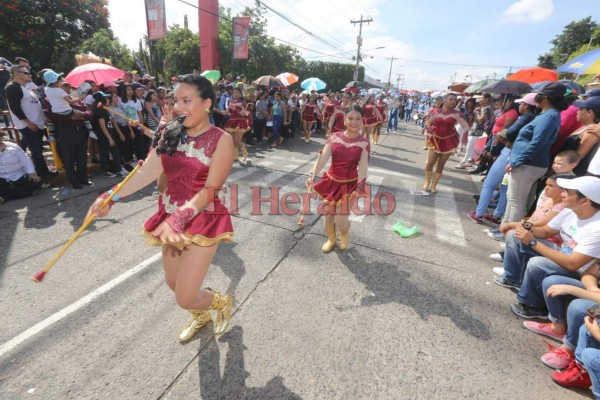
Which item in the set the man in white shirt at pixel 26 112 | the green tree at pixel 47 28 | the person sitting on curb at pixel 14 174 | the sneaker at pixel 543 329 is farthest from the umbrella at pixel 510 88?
the green tree at pixel 47 28

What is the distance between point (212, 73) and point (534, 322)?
1160 cm

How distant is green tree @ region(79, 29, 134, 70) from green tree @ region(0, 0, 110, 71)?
533mm

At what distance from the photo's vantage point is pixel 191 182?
7.09 ft

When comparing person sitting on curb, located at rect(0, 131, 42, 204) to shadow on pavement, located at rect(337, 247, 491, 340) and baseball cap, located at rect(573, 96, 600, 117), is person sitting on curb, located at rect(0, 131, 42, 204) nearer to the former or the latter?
shadow on pavement, located at rect(337, 247, 491, 340)

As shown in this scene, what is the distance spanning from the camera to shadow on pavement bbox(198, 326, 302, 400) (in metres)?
2.12

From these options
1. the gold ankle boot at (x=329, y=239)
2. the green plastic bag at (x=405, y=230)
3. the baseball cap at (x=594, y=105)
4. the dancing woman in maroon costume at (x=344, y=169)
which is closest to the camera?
the dancing woman in maroon costume at (x=344, y=169)

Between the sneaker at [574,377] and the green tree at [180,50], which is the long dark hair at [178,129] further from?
the green tree at [180,50]

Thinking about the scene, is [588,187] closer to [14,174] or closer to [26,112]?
[14,174]

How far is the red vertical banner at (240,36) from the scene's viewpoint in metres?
22.5

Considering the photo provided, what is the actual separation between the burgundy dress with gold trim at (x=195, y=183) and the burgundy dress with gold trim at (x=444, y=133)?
18.5 ft

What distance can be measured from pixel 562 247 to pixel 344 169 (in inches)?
93.1

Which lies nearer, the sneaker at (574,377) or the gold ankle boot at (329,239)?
the sneaker at (574,377)

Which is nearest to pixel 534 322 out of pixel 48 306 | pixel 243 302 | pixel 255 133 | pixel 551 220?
pixel 551 220

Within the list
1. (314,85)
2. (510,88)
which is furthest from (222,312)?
(314,85)
